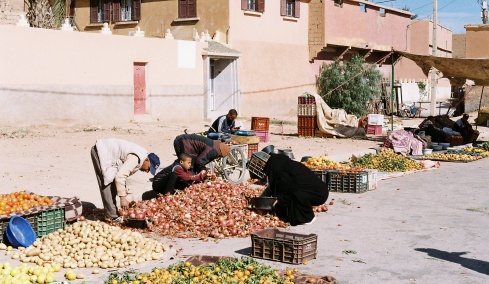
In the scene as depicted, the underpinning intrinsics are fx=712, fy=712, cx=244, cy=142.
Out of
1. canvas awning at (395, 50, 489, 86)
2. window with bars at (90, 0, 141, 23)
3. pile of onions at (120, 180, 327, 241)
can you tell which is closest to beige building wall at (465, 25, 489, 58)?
canvas awning at (395, 50, 489, 86)

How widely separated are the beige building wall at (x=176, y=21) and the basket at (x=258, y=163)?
50.2ft

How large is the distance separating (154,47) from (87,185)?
45.4ft

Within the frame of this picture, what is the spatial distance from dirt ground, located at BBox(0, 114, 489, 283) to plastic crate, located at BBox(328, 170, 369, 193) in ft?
0.84

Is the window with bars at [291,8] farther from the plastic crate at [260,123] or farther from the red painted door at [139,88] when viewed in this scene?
the plastic crate at [260,123]

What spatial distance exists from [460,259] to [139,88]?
18418 millimetres

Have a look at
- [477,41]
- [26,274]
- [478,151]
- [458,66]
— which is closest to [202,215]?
[26,274]

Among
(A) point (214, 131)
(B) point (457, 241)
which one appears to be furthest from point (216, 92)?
(B) point (457, 241)

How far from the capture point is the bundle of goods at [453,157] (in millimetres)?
18125

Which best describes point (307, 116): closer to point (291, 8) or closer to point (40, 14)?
point (40, 14)

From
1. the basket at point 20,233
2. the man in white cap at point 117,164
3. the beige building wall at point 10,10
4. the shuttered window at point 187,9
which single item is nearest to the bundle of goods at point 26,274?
the basket at point 20,233

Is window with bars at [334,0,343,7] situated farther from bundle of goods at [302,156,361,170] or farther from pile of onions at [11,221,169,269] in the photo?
pile of onions at [11,221,169,269]

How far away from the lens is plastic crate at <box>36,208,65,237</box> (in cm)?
848

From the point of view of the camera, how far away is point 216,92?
29.0 metres

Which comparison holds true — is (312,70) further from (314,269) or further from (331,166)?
(314,269)
